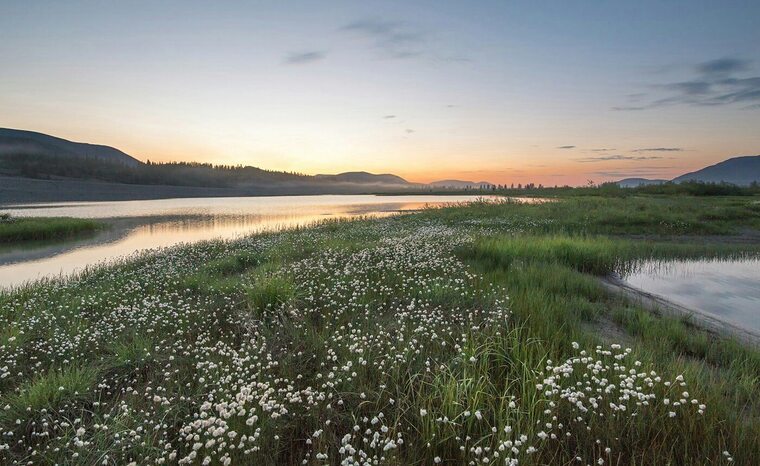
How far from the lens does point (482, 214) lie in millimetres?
36406

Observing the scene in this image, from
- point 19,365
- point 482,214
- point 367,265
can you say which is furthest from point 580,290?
point 482,214

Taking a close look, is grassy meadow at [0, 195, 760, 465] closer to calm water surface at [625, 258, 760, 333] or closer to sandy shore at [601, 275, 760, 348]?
sandy shore at [601, 275, 760, 348]

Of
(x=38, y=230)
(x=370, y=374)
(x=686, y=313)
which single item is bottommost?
(x=686, y=313)

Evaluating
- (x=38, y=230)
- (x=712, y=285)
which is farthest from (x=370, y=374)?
(x=38, y=230)

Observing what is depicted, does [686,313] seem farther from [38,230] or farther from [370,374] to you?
[38,230]

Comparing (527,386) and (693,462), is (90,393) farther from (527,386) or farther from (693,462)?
(693,462)

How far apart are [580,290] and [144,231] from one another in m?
39.0

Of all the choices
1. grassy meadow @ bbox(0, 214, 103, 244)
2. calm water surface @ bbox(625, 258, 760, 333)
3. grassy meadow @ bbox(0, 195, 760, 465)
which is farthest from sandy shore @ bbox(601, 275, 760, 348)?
grassy meadow @ bbox(0, 214, 103, 244)

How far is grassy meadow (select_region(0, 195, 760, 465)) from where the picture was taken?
4262 millimetres

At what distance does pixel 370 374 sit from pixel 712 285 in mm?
13857

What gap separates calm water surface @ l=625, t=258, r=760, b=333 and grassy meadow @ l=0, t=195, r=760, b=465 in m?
2.57

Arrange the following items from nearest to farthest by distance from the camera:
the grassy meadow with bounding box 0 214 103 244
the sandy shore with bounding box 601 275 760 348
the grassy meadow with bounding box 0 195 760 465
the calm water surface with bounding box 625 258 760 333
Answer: the grassy meadow with bounding box 0 195 760 465 → the sandy shore with bounding box 601 275 760 348 → the calm water surface with bounding box 625 258 760 333 → the grassy meadow with bounding box 0 214 103 244

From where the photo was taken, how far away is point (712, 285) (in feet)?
43.7

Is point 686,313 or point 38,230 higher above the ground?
point 38,230
